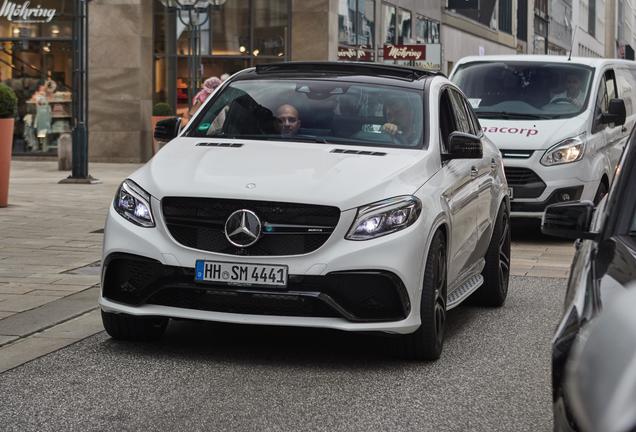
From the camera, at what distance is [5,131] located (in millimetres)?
15398

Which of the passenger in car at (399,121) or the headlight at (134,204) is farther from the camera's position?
the passenger in car at (399,121)

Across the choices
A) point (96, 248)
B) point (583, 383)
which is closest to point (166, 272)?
point (583, 383)

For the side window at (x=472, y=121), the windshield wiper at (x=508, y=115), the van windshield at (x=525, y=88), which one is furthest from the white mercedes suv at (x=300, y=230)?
the van windshield at (x=525, y=88)

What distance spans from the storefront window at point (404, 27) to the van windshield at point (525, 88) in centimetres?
2712

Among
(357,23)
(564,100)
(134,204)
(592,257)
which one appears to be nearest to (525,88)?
(564,100)

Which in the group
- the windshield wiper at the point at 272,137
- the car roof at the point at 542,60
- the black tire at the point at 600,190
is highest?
the car roof at the point at 542,60

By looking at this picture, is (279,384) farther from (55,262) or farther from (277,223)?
(55,262)

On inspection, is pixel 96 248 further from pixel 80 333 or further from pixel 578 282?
pixel 578 282

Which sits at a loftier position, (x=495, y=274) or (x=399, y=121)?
(x=399, y=121)

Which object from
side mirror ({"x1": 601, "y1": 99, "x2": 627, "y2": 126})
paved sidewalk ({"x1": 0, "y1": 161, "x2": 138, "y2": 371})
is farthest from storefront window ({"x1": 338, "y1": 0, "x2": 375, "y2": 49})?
side mirror ({"x1": 601, "y1": 99, "x2": 627, "y2": 126})

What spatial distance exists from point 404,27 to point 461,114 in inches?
1364

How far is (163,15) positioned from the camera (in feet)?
103

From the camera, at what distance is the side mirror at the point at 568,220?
13.9 ft

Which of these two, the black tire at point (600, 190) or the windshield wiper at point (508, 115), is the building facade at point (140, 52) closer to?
the windshield wiper at point (508, 115)
